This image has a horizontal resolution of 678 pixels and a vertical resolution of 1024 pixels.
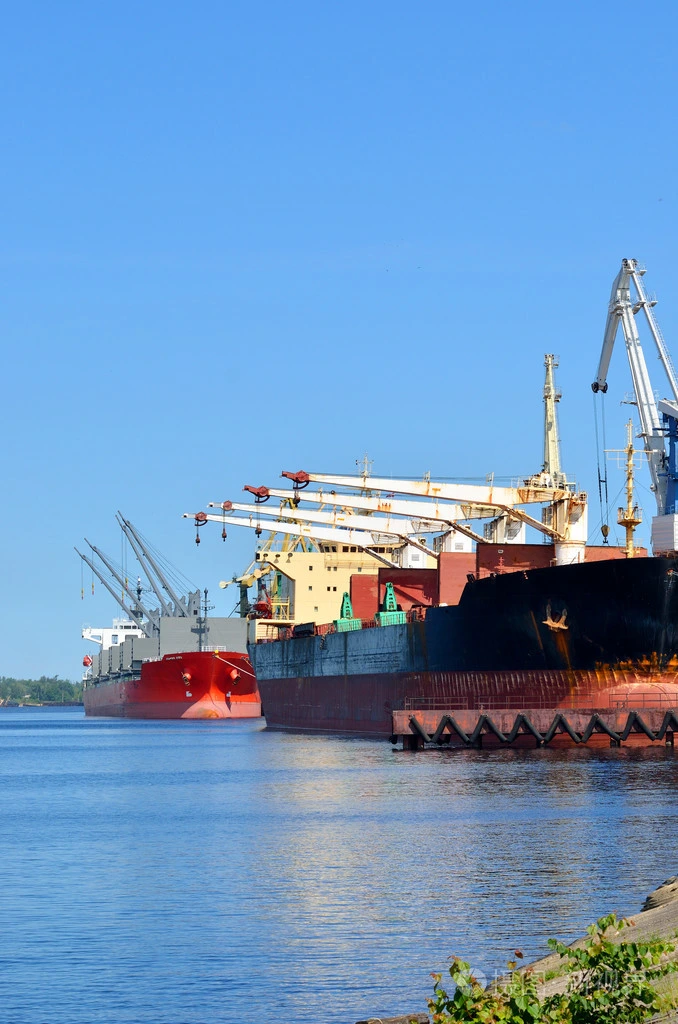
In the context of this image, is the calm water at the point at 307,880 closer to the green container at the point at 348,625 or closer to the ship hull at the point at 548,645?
the ship hull at the point at 548,645

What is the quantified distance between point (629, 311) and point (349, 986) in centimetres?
3628

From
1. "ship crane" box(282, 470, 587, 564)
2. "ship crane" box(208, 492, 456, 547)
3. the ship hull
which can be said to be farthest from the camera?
"ship crane" box(208, 492, 456, 547)

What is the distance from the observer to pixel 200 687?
250ft

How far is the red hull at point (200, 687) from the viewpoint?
7519cm

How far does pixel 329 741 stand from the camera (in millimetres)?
41469

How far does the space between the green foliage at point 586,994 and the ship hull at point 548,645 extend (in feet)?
79.2

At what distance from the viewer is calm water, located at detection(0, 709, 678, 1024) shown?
1041cm

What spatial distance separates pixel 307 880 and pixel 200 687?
62.0 meters

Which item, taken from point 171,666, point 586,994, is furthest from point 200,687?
point 586,994

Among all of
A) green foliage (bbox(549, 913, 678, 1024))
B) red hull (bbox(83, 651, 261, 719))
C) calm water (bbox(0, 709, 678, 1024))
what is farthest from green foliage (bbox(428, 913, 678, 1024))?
red hull (bbox(83, 651, 261, 719))

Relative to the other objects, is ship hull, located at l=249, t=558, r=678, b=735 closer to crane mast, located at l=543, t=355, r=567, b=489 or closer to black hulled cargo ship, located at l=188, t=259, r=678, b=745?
black hulled cargo ship, located at l=188, t=259, r=678, b=745

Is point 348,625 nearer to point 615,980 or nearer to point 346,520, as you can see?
point 346,520

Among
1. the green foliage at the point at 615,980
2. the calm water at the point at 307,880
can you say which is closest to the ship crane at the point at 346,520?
the calm water at the point at 307,880

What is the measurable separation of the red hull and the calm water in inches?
1842
